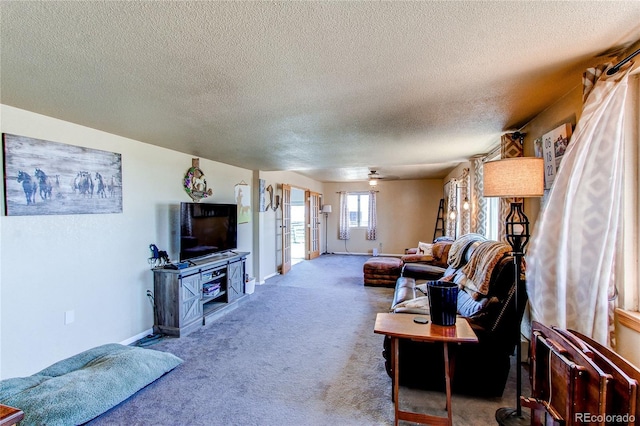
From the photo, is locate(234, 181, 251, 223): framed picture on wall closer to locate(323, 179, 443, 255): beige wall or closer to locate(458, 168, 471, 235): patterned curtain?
locate(458, 168, 471, 235): patterned curtain

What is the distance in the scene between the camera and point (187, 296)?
11.5 ft

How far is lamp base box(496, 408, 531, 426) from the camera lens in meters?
1.91

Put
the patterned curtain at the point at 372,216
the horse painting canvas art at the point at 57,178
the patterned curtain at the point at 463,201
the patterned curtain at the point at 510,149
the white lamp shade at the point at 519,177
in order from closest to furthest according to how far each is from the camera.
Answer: the white lamp shade at the point at 519,177, the horse painting canvas art at the point at 57,178, the patterned curtain at the point at 510,149, the patterned curtain at the point at 463,201, the patterned curtain at the point at 372,216

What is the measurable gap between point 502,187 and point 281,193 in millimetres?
5309

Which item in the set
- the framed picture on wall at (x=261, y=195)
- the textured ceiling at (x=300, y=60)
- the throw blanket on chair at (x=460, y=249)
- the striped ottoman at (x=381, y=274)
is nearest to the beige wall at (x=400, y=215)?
the striped ottoman at (x=381, y=274)

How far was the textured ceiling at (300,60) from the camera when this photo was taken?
3.91ft

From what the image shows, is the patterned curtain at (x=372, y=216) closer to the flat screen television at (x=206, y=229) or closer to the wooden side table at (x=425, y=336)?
the flat screen television at (x=206, y=229)

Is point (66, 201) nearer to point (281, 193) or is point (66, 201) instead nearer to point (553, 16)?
point (553, 16)

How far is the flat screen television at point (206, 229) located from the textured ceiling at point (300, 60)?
4.21 ft

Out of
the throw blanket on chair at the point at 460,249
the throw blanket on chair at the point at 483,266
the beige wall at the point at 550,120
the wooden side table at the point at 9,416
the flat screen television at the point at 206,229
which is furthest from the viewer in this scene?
the throw blanket on chair at the point at 460,249

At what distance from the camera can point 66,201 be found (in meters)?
2.67

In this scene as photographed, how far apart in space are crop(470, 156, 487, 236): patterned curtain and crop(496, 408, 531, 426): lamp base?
104 inches

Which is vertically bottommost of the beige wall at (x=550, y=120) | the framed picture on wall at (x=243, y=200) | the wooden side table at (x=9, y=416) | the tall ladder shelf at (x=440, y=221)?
the wooden side table at (x=9, y=416)

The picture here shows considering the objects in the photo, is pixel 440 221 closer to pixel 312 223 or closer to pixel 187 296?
pixel 312 223
